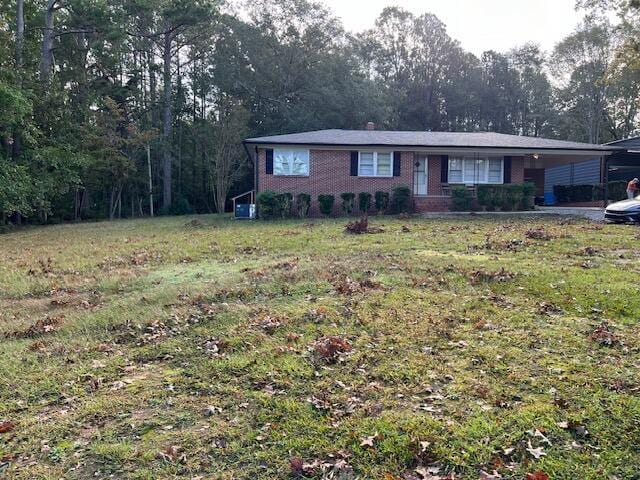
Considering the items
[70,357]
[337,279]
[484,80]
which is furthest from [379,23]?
[70,357]

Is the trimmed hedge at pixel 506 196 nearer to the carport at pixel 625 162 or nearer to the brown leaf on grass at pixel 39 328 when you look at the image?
the carport at pixel 625 162

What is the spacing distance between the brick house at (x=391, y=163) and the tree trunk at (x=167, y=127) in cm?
1140

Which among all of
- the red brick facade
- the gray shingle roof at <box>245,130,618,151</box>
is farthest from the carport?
the red brick facade

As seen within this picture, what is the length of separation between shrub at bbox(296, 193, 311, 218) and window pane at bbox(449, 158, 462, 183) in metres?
6.22

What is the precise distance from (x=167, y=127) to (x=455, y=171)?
18.2m

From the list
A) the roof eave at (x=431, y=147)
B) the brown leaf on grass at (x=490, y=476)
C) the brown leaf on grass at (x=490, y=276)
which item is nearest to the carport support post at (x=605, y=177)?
the roof eave at (x=431, y=147)

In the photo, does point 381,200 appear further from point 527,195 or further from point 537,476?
point 537,476

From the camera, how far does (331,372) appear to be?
4.20 m

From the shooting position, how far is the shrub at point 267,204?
18266mm

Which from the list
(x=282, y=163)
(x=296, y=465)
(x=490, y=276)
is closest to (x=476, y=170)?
(x=282, y=163)

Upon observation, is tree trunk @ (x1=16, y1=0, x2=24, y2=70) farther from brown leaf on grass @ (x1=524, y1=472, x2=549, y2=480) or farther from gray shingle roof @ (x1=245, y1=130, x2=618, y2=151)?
brown leaf on grass @ (x1=524, y1=472, x2=549, y2=480)

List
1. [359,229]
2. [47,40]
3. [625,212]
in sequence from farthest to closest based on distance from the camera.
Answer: [47,40], [625,212], [359,229]

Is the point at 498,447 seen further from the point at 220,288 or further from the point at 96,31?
the point at 96,31

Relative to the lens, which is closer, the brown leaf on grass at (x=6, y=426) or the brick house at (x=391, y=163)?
the brown leaf on grass at (x=6, y=426)
